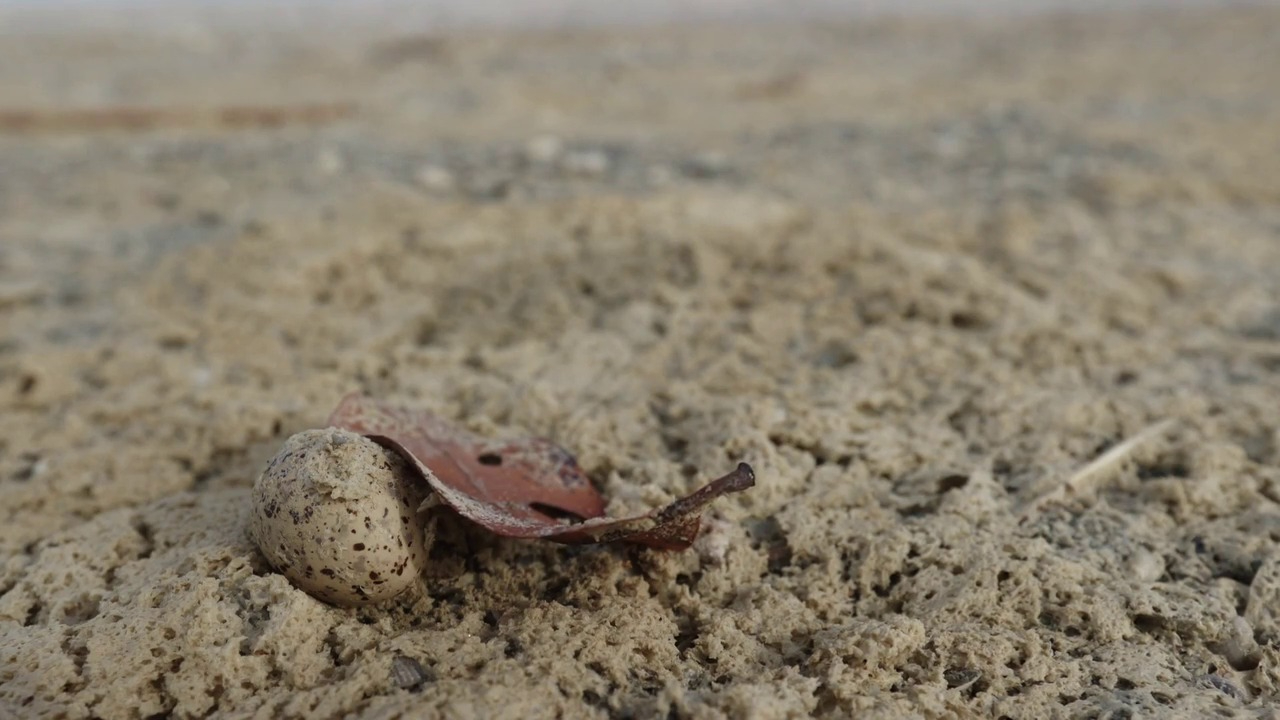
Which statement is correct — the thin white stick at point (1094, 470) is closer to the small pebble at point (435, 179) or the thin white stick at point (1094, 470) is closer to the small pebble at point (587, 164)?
the small pebble at point (587, 164)

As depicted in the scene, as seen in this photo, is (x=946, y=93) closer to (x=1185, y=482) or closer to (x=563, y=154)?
(x=563, y=154)

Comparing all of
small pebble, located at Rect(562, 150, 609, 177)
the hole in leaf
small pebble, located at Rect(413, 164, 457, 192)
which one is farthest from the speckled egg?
small pebble, located at Rect(562, 150, 609, 177)

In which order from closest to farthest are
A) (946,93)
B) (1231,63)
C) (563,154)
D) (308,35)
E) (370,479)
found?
(370,479)
(563,154)
(946,93)
(1231,63)
(308,35)

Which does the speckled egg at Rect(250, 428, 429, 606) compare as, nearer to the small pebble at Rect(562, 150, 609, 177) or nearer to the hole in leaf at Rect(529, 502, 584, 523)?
the hole in leaf at Rect(529, 502, 584, 523)

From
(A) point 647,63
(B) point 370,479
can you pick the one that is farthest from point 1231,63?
(B) point 370,479

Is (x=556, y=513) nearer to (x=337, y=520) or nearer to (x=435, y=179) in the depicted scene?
(x=337, y=520)

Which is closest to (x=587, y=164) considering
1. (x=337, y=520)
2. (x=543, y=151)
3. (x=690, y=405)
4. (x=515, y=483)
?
(x=543, y=151)

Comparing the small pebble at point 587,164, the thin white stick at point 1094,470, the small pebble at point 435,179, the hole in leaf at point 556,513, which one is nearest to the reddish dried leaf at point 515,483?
the hole in leaf at point 556,513
